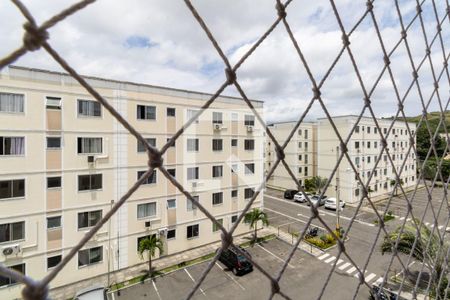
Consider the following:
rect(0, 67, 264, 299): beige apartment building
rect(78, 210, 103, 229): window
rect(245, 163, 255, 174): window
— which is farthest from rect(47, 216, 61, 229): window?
rect(245, 163, 255, 174): window

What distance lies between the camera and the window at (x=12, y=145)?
13.3 ft

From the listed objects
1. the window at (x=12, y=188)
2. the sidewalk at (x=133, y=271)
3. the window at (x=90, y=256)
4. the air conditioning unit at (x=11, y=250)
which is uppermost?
the window at (x=12, y=188)

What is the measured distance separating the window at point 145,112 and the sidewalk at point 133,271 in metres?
3.00

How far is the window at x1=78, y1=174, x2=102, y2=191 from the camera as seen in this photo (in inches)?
186

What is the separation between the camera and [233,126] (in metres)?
6.73

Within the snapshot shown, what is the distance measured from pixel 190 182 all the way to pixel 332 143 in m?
7.31

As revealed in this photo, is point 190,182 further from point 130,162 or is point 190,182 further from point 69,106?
point 69,106

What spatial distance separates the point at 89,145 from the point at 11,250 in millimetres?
1964

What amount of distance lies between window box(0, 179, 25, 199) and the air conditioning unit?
773 millimetres

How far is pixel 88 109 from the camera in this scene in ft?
15.5

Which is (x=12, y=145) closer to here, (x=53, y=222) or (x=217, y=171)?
(x=53, y=222)

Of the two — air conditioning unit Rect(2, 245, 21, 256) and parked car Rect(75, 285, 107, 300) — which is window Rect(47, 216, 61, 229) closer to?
air conditioning unit Rect(2, 245, 21, 256)

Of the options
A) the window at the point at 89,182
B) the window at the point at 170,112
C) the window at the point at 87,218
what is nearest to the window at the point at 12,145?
the window at the point at 89,182

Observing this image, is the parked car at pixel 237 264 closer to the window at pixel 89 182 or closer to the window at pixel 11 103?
the window at pixel 89 182
